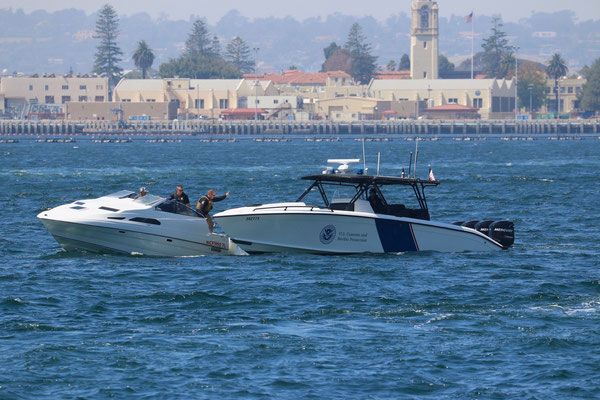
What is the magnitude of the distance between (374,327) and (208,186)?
1659 inches

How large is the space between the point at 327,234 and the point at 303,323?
23.1ft

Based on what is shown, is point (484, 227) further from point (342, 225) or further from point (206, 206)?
point (206, 206)

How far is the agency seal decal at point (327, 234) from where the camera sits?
90.8 feet

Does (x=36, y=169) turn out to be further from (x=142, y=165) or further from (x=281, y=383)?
(x=281, y=383)

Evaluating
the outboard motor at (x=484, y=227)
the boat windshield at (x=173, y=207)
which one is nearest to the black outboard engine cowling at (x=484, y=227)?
the outboard motor at (x=484, y=227)

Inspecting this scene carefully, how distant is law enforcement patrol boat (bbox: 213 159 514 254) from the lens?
89.9 feet

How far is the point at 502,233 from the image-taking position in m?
30.2

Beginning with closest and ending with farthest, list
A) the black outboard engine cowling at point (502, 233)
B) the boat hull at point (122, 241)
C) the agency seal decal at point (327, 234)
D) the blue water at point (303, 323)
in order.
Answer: the blue water at point (303, 323) < the boat hull at point (122, 241) < the agency seal decal at point (327, 234) < the black outboard engine cowling at point (502, 233)

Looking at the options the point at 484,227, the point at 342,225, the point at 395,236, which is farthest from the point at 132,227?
the point at 484,227

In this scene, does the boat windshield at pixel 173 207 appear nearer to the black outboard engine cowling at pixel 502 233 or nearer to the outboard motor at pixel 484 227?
the outboard motor at pixel 484 227

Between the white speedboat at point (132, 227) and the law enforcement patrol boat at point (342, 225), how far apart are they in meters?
0.95

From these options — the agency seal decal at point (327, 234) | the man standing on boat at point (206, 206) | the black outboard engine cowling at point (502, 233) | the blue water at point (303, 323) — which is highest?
the man standing on boat at point (206, 206)

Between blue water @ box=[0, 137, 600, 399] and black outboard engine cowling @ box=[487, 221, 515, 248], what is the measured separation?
349 millimetres

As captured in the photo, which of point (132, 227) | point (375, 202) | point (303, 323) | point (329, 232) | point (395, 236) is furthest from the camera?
point (395, 236)
